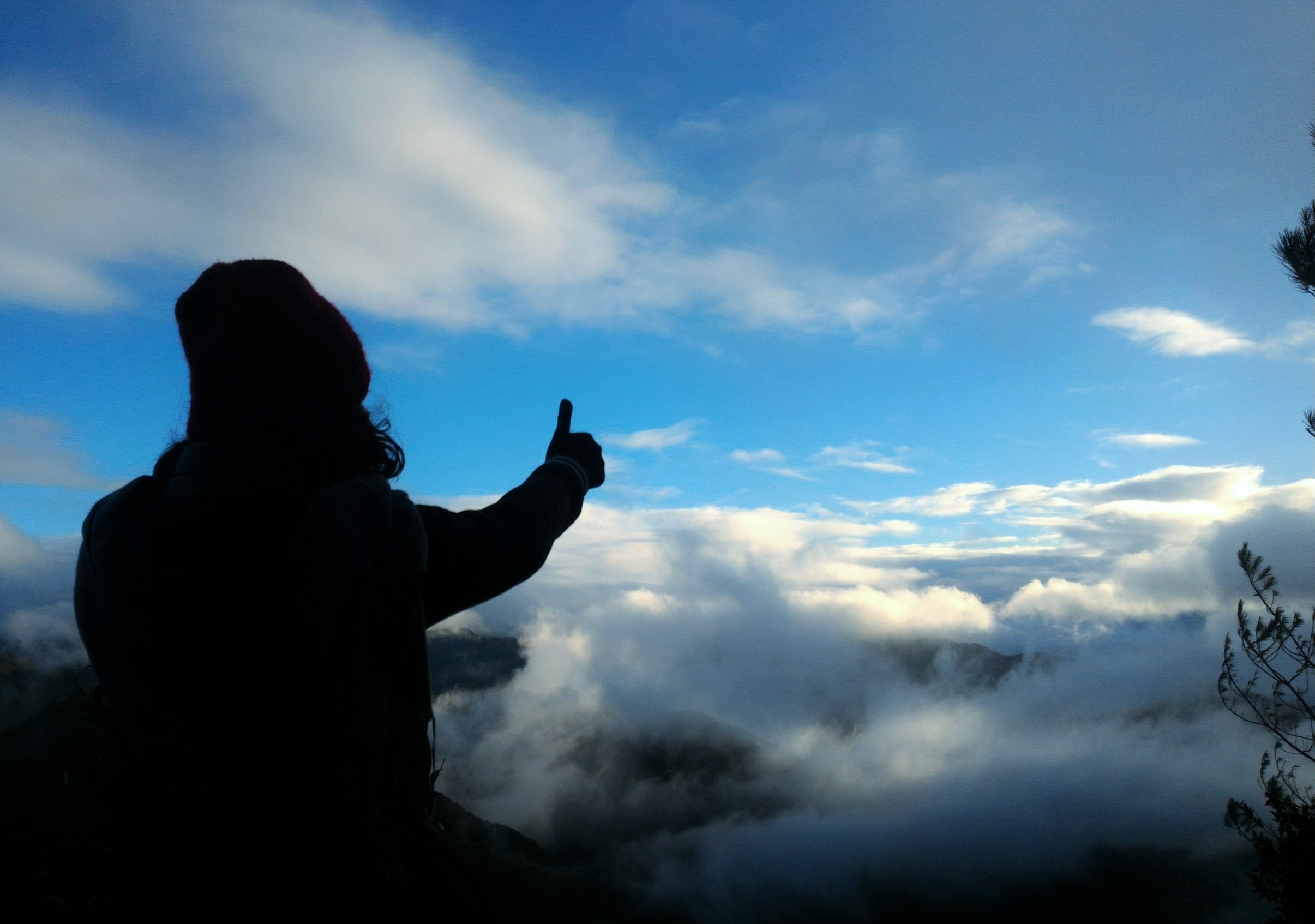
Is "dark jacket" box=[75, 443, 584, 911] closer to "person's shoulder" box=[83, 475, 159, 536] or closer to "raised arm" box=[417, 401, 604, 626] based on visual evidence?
"person's shoulder" box=[83, 475, 159, 536]

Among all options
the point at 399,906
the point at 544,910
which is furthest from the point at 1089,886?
the point at 399,906

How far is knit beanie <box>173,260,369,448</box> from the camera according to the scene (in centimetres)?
198

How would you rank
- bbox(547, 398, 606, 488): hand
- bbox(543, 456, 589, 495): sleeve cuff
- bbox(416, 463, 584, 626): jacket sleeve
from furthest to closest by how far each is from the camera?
bbox(547, 398, 606, 488): hand → bbox(543, 456, 589, 495): sleeve cuff → bbox(416, 463, 584, 626): jacket sleeve

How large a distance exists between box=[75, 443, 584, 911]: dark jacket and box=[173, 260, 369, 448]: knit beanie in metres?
0.23

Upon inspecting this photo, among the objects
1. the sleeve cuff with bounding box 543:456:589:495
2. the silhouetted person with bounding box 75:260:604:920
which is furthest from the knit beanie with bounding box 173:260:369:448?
the sleeve cuff with bounding box 543:456:589:495

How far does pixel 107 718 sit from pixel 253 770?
56 centimetres

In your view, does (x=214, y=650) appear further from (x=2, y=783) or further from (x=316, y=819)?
(x=2, y=783)

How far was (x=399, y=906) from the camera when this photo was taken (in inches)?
65.8

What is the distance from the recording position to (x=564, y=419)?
2.78 m

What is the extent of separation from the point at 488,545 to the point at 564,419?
3.00 ft

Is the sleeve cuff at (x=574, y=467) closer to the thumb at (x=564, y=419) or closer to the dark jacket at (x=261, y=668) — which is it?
the thumb at (x=564, y=419)

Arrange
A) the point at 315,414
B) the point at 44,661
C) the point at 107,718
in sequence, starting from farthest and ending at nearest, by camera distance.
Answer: the point at 44,661, the point at 315,414, the point at 107,718

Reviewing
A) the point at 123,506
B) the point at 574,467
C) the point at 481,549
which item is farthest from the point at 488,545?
the point at 123,506

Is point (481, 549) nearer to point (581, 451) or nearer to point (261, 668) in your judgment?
point (261, 668)
